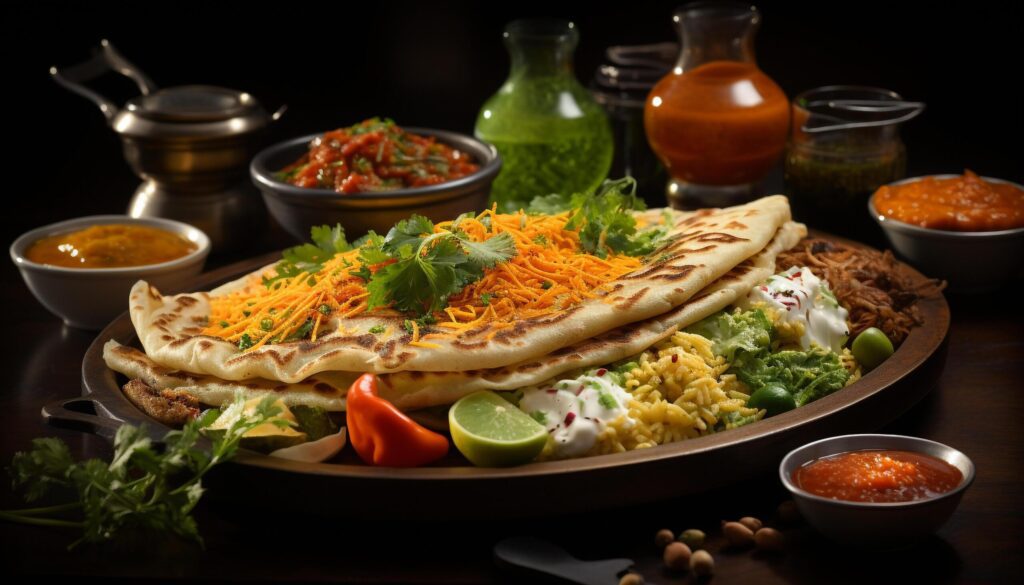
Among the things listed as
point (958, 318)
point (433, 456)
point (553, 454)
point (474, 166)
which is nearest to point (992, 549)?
point (553, 454)

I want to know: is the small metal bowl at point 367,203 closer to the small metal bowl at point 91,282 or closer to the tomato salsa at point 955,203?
the small metal bowl at point 91,282

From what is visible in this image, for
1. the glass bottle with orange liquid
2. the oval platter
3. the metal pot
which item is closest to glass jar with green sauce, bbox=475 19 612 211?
the glass bottle with orange liquid

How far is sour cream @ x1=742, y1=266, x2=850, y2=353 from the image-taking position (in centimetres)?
457

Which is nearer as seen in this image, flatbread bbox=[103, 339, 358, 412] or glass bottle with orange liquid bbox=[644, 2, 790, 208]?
flatbread bbox=[103, 339, 358, 412]

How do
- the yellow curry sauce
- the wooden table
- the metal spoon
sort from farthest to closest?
1. the yellow curry sauce
2. the wooden table
3. the metal spoon

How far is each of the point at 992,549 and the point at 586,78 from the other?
5670 mm

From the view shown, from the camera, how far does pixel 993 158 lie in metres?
8.05

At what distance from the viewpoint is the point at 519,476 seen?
357 cm

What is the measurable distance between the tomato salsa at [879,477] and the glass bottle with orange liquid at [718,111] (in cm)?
291

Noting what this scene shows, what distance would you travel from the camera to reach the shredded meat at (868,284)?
4.77 m

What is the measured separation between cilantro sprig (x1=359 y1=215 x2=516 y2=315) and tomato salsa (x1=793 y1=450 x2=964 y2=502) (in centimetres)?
129

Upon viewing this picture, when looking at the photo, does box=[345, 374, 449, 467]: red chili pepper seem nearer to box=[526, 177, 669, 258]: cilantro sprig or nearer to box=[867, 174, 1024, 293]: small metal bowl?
box=[526, 177, 669, 258]: cilantro sprig

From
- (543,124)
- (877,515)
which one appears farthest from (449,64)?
(877,515)

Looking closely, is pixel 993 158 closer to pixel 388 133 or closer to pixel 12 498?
pixel 388 133
